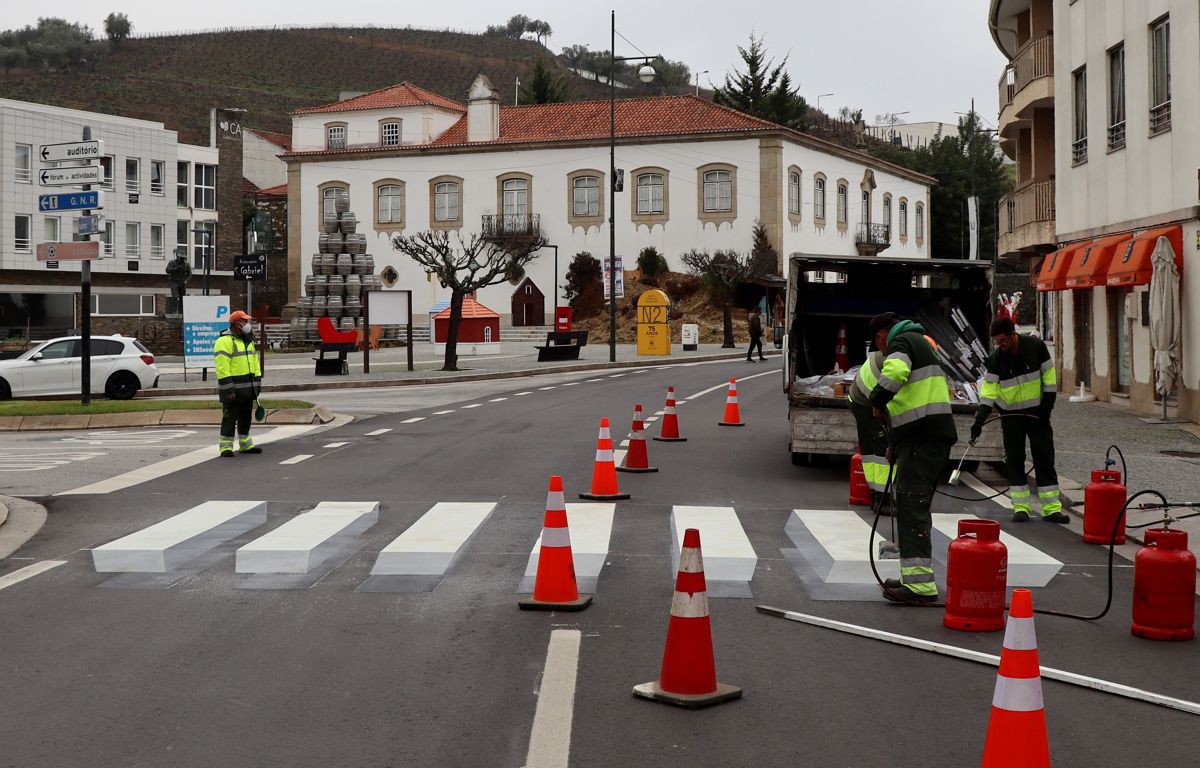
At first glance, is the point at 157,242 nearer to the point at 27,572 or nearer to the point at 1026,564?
the point at 27,572

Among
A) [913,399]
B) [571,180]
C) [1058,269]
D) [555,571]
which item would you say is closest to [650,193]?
[571,180]

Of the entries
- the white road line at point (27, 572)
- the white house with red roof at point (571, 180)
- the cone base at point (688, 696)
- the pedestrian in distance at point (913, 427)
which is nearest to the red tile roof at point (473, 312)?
the white house with red roof at point (571, 180)

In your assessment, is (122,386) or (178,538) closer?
(178,538)

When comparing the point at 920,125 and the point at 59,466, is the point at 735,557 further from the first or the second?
the point at 920,125

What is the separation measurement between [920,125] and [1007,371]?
412ft

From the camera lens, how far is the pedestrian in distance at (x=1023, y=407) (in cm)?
1201

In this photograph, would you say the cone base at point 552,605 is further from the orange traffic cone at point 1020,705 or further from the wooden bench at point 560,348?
the wooden bench at point 560,348

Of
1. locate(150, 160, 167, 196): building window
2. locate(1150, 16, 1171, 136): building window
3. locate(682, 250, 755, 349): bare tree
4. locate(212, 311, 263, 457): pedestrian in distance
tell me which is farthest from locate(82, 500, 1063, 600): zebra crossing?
locate(150, 160, 167, 196): building window

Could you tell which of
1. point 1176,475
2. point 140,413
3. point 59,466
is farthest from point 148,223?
point 1176,475

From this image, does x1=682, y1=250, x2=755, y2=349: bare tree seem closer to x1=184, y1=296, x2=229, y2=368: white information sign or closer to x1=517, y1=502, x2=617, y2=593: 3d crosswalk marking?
x1=184, y1=296, x2=229, y2=368: white information sign

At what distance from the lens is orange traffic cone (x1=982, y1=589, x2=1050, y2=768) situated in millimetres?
4836

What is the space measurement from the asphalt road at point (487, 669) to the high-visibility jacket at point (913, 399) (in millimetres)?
1174

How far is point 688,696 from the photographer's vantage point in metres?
6.10

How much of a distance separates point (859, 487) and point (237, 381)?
7991 mm
